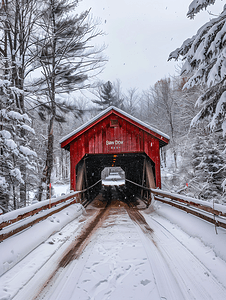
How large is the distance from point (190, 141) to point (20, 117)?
13.0 m

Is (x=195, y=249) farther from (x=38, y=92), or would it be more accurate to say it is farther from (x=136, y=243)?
(x=38, y=92)

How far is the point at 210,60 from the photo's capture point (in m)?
4.66

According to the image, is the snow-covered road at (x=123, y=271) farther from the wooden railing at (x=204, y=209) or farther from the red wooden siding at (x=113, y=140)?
the red wooden siding at (x=113, y=140)

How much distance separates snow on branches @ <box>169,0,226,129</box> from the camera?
4152 mm

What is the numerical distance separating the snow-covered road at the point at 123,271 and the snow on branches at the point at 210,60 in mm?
3084

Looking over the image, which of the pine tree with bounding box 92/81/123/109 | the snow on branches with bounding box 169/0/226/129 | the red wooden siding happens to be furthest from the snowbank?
the pine tree with bounding box 92/81/123/109

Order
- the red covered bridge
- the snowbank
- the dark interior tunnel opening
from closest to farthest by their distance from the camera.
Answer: the snowbank < the red covered bridge < the dark interior tunnel opening

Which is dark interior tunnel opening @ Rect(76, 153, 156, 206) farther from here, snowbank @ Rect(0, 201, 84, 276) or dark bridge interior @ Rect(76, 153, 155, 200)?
snowbank @ Rect(0, 201, 84, 276)

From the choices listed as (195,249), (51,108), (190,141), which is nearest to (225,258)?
(195,249)

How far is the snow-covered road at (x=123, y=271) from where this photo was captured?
2.41m

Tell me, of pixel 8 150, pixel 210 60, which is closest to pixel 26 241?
pixel 8 150

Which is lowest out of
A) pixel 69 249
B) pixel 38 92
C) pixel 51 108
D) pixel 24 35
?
pixel 69 249

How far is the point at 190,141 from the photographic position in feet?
51.6

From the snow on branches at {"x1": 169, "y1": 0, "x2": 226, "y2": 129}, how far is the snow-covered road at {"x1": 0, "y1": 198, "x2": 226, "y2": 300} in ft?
10.1
